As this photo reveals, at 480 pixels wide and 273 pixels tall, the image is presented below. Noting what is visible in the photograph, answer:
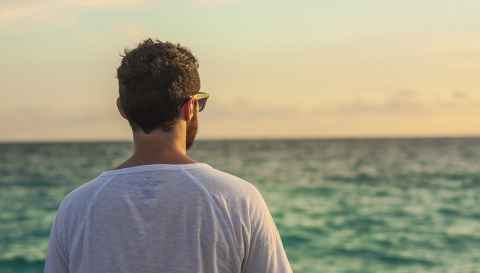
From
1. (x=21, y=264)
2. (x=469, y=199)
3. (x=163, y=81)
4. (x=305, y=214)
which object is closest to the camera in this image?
(x=163, y=81)

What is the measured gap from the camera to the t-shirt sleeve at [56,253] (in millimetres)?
2193

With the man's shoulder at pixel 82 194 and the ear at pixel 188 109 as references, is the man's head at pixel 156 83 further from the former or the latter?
the man's shoulder at pixel 82 194

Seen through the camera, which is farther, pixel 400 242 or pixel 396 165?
pixel 396 165

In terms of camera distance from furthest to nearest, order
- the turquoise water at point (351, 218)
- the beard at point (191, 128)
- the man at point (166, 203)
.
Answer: the turquoise water at point (351, 218), the beard at point (191, 128), the man at point (166, 203)

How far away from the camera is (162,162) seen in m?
2.13

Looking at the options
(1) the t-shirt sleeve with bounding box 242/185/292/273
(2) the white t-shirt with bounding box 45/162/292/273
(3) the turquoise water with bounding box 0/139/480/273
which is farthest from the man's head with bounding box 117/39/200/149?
(3) the turquoise water with bounding box 0/139/480/273

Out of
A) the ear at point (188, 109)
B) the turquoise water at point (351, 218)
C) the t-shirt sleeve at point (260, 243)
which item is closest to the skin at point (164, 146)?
the ear at point (188, 109)

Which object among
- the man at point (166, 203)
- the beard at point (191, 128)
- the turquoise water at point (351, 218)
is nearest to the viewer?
the man at point (166, 203)

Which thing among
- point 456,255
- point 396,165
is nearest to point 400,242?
point 456,255

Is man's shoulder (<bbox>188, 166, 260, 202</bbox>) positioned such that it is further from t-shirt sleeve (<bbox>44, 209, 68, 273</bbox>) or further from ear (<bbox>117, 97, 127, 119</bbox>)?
t-shirt sleeve (<bbox>44, 209, 68, 273</bbox>)

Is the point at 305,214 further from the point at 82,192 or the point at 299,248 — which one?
the point at 82,192

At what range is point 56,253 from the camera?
2.21m

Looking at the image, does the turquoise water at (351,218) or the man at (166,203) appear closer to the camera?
the man at (166,203)

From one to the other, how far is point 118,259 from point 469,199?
23469mm
